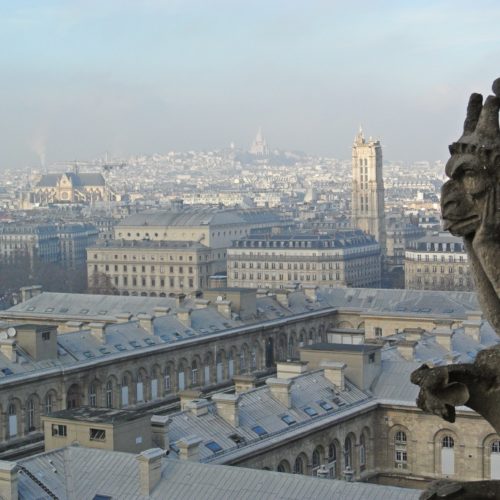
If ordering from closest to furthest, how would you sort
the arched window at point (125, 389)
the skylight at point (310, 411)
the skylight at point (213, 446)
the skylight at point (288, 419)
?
the skylight at point (213, 446) < the skylight at point (288, 419) < the skylight at point (310, 411) < the arched window at point (125, 389)

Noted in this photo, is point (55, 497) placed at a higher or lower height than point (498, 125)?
lower

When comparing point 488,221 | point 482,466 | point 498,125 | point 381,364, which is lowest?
point 482,466

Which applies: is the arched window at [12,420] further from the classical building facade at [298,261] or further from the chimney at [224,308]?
the classical building facade at [298,261]

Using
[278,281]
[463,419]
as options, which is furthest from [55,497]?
[278,281]

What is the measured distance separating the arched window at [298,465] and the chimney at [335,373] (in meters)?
5.33

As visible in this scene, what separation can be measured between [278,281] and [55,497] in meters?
117

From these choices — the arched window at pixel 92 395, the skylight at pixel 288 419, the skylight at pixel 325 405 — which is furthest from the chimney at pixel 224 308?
the skylight at pixel 288 419

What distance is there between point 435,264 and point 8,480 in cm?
11712

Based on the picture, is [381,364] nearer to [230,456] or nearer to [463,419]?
[463,419]

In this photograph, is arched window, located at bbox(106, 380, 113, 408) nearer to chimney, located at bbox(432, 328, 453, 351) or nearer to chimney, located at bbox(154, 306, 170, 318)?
chimney, located at bbox(154, 306, 170, 318)

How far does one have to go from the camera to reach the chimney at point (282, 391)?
45.4m

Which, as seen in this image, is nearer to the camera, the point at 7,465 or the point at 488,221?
the point at 488,221

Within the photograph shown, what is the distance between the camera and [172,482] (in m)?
32.4

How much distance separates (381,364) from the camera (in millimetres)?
51750
